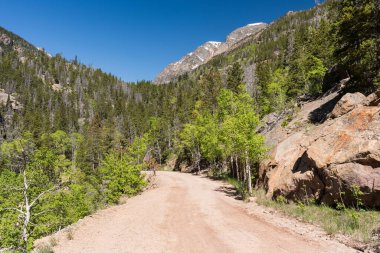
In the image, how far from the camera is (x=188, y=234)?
35.8 feet

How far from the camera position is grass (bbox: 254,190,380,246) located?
30.5 feet

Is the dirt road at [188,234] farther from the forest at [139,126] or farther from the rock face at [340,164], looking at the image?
the rock face at [340,164]

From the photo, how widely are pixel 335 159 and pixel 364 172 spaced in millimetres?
1532

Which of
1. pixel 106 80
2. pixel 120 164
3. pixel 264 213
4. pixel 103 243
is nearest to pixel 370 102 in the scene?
pixel 264 213

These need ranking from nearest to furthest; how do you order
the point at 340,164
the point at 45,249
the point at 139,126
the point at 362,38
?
the point at 45,249 < the point at 340,164 < the point at 362,38 < the point at 139,126

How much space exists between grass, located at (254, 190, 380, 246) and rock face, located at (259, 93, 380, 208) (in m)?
0.59

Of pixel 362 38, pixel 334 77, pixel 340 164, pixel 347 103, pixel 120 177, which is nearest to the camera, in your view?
pixel 340 164

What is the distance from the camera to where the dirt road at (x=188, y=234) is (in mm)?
9164

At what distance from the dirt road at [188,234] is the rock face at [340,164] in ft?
8.96

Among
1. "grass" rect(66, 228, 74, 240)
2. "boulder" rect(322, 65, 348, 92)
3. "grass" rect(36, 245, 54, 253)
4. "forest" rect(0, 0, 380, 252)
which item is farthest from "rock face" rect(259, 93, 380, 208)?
"boulder" rect(322, 65, 348, 92)

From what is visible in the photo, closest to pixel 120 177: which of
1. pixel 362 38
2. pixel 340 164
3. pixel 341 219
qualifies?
pixel 340 164

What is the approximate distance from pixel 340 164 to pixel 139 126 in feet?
308

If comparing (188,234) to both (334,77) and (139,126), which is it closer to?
(334,77)

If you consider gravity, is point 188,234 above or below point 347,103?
below
